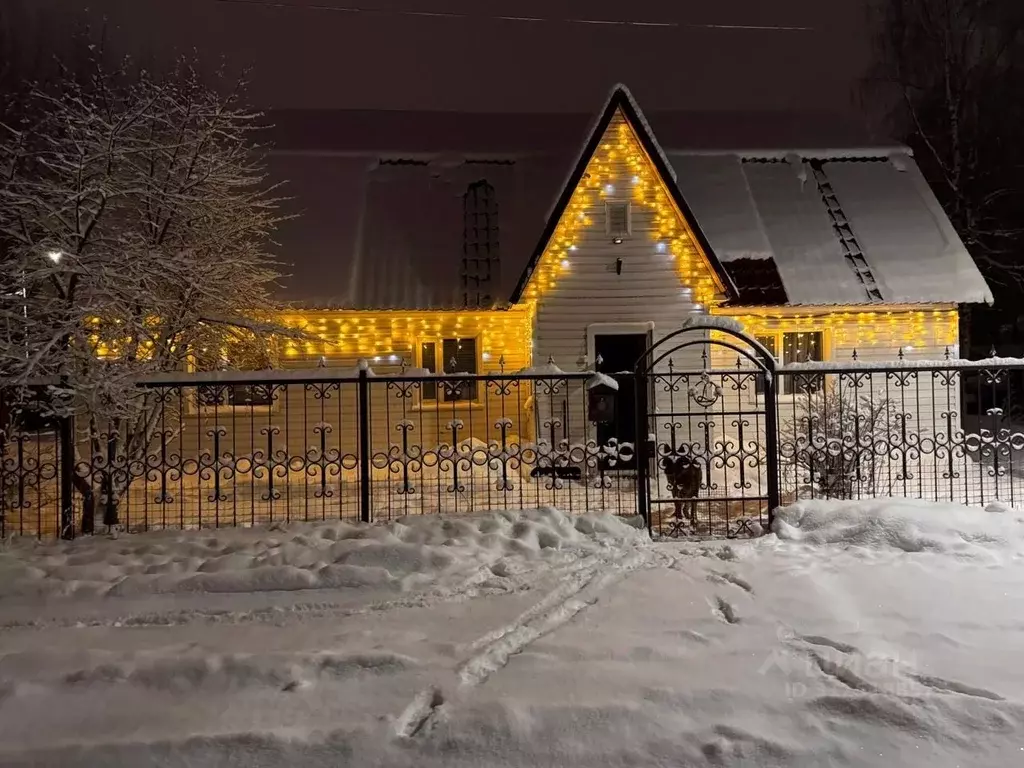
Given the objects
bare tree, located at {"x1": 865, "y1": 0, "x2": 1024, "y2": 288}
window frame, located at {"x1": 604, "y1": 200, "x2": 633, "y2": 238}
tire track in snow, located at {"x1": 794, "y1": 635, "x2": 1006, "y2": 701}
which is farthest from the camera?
bare tree, located at {"x1": 865, "y1": 0, "x2": 1024, "y2": 288}

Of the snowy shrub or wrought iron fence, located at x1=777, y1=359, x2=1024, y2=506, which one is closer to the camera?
wrought iron fence, located at x1=777, y1=359, x2=1024, y2=506

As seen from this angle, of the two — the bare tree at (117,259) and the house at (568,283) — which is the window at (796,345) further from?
the bare tree at (117,259)

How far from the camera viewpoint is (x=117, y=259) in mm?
8695

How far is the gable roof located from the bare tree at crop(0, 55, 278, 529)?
159 inches

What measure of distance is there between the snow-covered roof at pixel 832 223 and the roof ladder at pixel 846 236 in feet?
0.11

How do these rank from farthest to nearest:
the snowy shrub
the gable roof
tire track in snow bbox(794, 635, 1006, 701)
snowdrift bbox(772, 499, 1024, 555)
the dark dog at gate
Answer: the gable roof, the snowy shrub, the dark dog at gate, snowdrift bbox(772, 499, 1024, 555), tire track in snow bbox(794, 635, 1006, 701)

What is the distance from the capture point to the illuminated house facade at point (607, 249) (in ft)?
47.1

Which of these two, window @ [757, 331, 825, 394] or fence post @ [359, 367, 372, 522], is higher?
window @ [757, 331, 825, 394]

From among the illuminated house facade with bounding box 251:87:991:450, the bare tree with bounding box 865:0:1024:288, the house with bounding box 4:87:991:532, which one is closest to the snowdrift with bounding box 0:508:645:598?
the house with bounding box 4:87:991:532

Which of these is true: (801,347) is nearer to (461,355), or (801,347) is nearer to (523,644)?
(461,355)

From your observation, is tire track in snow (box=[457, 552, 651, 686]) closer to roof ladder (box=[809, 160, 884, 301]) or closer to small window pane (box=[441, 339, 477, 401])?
small window pane (box=[441, 339, 477, 401])

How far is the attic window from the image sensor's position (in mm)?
14320

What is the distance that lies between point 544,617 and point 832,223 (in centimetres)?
1510

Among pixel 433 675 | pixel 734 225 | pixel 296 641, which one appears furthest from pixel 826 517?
pixel 734 225
